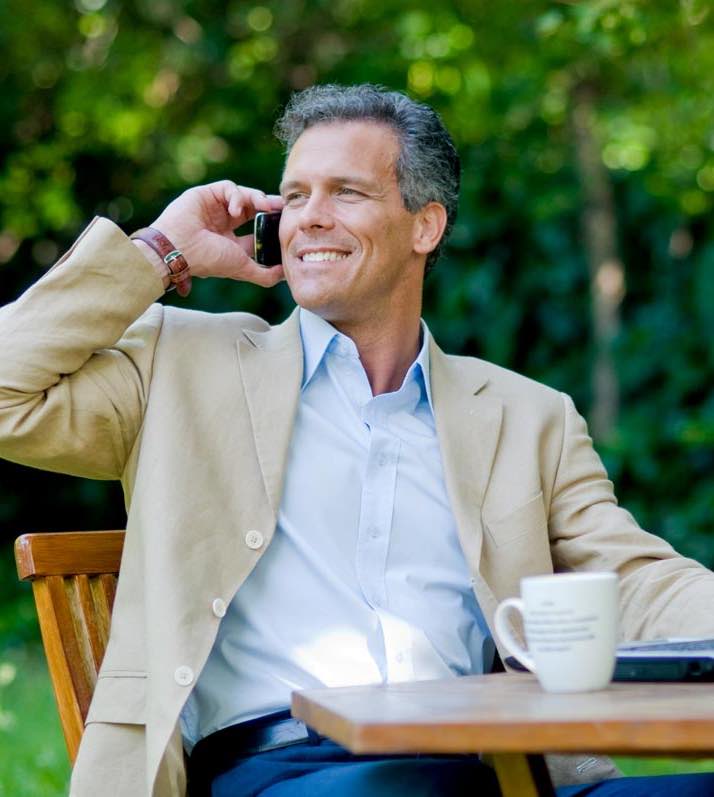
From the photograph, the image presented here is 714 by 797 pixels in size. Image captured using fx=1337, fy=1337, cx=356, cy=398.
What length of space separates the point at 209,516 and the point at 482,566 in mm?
510

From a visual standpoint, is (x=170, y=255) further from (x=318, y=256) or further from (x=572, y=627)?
(x=572, y=627)

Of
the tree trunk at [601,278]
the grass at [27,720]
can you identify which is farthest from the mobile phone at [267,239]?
the tree trunk at [601,278]

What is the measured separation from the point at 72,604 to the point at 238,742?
381 millimetres

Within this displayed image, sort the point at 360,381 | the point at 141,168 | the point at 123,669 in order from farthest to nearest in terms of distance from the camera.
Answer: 1. the point at 141,168
2. the point at 360,381
3. the point at 123,669

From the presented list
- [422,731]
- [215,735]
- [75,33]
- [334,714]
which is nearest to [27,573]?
[215,735]

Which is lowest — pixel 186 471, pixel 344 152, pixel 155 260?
pixel 186 471

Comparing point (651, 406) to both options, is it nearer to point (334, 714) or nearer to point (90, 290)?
point (90, 290)

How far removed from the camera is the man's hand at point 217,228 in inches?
106

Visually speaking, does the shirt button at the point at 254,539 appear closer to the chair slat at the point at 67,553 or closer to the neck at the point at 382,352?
the chair slat at the point at 67,553

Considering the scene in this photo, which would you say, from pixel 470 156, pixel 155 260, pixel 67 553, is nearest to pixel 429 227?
pixel 155 260

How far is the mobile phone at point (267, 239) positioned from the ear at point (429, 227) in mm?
325

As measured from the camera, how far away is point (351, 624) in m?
2.39

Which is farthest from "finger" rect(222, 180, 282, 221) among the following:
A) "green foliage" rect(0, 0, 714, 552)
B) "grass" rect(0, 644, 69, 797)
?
"green foliage" rect(0, 0, 714, 552)

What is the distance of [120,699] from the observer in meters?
2.23
